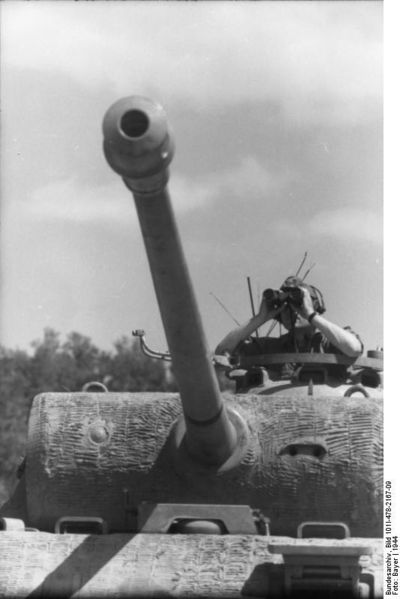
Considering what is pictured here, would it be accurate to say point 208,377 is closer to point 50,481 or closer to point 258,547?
point 258,547

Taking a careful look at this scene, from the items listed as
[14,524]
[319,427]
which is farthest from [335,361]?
[14,524]

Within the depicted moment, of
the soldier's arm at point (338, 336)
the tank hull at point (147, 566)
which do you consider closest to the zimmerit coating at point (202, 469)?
the tank hull at point (147, 566)

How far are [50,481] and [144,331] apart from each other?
2505mm

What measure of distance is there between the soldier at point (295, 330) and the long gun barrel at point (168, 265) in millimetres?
2033

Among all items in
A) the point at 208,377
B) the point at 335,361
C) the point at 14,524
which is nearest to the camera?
the point at 208,377

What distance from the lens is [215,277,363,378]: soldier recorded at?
12.1m

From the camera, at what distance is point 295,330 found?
12648 millimetres

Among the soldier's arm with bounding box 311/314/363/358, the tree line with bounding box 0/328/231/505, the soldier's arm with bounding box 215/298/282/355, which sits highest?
the tree line with bounding box 0/328/231/505

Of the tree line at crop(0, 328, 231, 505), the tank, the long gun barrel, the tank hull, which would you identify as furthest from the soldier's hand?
the tree line at crop(0, 328, 231, 505)

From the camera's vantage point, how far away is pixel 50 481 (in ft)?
35.4

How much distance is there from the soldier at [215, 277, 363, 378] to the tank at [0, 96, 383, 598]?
515 mm

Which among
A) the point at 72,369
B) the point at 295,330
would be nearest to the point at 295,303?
the point at 295,330

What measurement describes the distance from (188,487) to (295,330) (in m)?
2.58

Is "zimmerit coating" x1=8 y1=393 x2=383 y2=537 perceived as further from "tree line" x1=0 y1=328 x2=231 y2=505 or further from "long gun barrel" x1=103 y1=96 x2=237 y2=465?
"tree line" x1=0 y1=328 x2=231 y2=505
